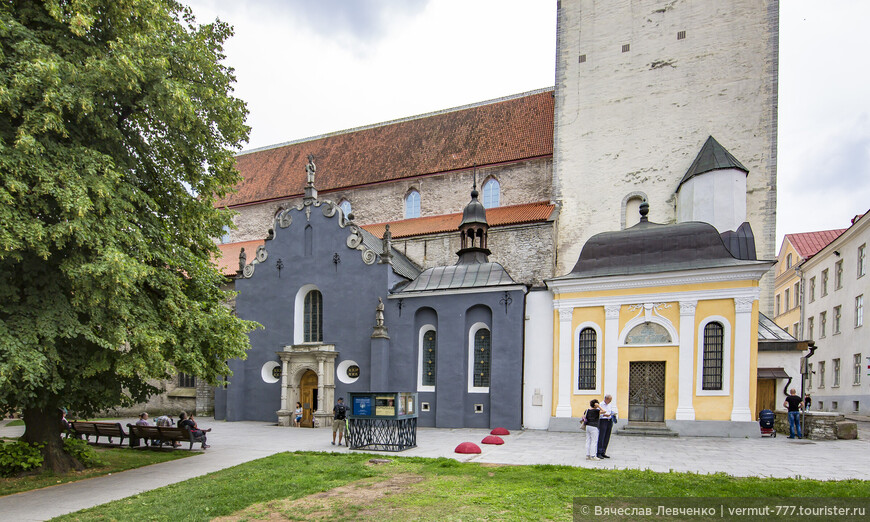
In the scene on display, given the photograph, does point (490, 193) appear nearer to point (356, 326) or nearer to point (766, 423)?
point (356, 326)

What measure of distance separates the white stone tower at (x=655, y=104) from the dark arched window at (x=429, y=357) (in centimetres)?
764

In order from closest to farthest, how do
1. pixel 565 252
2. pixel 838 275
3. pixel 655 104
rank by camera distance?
1. pixel 655 104
2. pixel 565 252
3. pixel 838 275

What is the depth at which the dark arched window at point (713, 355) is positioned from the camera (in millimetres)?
17875

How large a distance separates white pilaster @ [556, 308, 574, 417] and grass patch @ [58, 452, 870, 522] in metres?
8.49

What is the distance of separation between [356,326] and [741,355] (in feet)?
45.5

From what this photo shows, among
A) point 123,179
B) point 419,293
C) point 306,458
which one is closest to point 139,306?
point 123,179

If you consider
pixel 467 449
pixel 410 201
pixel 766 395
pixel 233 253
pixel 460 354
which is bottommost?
pixel 467 449

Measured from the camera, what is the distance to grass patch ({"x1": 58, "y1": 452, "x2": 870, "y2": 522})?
8.10m

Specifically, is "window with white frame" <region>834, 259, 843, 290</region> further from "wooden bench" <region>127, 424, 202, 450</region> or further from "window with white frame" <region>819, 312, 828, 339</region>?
"wooden bench" <region>127, 424, 202, 450</region>

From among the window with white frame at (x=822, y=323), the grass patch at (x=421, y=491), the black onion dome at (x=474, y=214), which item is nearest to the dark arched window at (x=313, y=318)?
the black onion dome at (x=474, y=214)

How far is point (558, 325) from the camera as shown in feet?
66.0

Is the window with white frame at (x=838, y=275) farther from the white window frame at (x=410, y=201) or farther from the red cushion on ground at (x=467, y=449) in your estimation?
the red cushion on ground at (x=467, y=449)

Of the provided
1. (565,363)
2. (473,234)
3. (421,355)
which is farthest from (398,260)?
(565,363)

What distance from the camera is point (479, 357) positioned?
21719 millimetres
